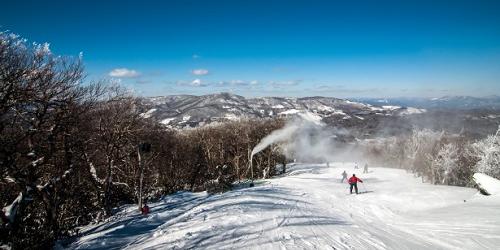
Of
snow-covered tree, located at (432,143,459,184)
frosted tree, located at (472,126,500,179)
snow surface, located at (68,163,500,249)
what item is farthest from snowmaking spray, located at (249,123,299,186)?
frosted tree, located at (472,126,500,179)

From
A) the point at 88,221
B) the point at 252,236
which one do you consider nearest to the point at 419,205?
the point at 252,236

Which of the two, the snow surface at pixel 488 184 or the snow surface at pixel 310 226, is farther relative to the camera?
the snow surface at pixel 488 184

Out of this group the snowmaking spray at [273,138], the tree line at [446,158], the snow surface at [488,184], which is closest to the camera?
the snow surface at [488,184]

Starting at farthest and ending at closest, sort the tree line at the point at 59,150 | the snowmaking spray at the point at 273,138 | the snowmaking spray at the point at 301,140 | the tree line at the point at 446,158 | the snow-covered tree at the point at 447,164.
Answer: the snowmaking spray at the point at 301,140, the snow-covered tree at the point at 447,164, the snowmaking spray at the point at 273,138, the tree line at the point at 446,158, the tree line at the point at 59,150

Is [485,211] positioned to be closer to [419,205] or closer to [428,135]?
[419,205]

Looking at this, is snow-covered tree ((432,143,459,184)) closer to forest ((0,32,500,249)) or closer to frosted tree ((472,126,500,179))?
forest ((0,32,500,249))

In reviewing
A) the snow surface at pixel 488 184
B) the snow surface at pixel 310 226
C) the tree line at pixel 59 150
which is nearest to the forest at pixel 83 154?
the tree line at pixel 59 150


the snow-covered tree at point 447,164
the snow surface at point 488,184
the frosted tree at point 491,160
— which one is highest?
the snow surface at point 488,184

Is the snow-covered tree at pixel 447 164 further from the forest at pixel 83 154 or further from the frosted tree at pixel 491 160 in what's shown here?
the frosted tree at pixel 491 160
